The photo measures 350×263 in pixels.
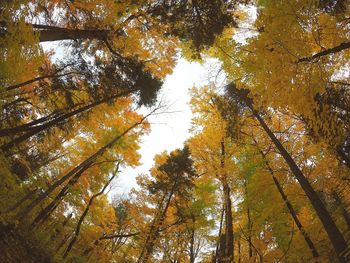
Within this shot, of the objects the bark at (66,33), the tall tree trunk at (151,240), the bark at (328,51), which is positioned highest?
the tall tree trunk at (151,240)

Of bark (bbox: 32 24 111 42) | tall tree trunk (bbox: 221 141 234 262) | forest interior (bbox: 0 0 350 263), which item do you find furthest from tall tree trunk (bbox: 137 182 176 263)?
bark (bbox: 32 24 111 42)

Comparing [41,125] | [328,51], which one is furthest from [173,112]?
[328,51]

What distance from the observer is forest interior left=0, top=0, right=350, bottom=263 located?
521cm

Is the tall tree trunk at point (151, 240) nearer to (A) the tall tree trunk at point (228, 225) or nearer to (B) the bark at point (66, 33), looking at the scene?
(A) the tall tree trunk at point (228, 225)

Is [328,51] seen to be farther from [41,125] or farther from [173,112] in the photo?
[173,112]

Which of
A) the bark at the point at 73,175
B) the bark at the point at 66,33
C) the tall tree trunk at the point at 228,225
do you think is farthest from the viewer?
the tall tree trunk at the point at 228,225

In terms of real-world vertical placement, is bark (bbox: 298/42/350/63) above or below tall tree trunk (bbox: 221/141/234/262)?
below

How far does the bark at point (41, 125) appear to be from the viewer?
6.59m

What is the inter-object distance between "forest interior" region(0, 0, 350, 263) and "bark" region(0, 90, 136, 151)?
2.0 inches

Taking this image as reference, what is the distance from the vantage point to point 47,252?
23.2 feet

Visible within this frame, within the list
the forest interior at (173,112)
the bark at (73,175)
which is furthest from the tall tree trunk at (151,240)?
the bark at (73,175)

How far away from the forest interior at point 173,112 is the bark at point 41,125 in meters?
0.05

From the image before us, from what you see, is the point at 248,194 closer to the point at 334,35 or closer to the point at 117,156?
the point at 117,156

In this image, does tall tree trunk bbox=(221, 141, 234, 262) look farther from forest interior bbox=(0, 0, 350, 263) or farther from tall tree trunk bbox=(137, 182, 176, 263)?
tall tree trunk bbox=(137, 182, 176, 263)
